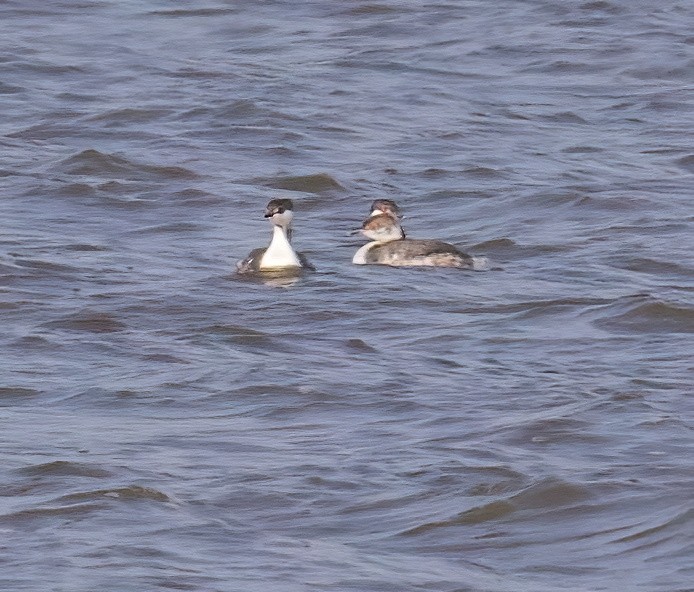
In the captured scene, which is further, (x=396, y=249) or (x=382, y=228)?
(x=382, y=228)

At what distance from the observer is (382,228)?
46.4 feet

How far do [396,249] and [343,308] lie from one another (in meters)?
1.39

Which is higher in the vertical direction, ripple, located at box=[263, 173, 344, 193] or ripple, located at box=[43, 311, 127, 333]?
ripple, located at box=[43, 311, 127, 333]

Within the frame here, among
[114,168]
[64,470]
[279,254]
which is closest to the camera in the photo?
[64,470]

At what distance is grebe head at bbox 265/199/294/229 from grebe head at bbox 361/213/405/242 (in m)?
0.63

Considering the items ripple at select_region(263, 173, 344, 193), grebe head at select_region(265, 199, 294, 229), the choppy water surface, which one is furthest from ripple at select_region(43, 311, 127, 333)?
ripple at select_region(263, 173, 344, 193)

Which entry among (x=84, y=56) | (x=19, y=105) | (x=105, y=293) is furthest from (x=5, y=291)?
(x=84, y=56)

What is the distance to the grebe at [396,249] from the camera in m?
13.7

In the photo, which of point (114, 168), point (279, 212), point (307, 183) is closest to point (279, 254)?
point (279, 212)

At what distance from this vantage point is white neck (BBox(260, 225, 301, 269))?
1355cm

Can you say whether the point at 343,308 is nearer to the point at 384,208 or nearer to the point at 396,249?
the point at 396,249

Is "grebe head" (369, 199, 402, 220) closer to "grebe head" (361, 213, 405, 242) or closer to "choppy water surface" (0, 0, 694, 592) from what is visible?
"grebe head" (361, 213, 405, 242)

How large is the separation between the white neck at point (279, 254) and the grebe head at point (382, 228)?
63 cm

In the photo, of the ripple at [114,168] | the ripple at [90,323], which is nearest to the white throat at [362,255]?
the ripple at [90,323]
